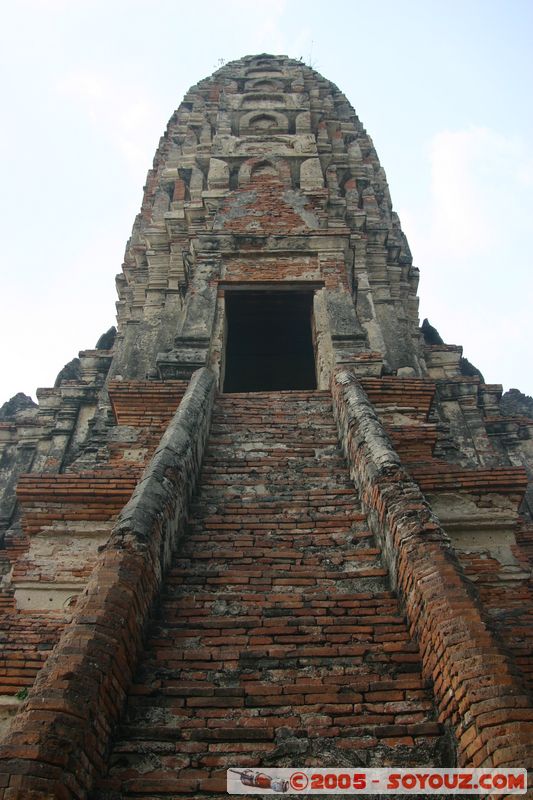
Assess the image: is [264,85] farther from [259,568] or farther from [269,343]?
[259,568]

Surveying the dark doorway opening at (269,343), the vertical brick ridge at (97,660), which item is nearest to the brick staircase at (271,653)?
the vertical brick ridge at (97,660)

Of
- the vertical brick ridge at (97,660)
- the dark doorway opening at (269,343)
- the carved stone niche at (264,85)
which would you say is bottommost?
the vertical brick ridge at (97,660)

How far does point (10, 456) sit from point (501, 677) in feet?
42.0

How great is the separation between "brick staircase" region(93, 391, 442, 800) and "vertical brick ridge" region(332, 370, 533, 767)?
8.3 inches

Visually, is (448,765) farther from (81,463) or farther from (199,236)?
(199,236)

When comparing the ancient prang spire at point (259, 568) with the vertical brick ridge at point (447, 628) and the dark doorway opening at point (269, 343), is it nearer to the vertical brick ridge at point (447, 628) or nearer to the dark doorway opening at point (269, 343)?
the vertical brick ridge at point (447, 628)

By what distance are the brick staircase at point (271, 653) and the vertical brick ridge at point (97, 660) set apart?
0.20 m

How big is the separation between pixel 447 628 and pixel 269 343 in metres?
10.1

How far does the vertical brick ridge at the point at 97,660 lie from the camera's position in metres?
3.04

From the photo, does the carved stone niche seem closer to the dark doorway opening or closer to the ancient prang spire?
the ancient prang spire

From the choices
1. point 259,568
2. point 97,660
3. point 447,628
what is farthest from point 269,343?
point 97,660

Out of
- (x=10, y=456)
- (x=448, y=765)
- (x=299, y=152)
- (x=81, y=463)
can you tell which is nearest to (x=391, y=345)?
(x=299, y=152)

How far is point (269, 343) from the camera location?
44.5 feet

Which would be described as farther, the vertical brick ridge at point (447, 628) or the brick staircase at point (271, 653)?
the brick staircase at point (271, 653)
